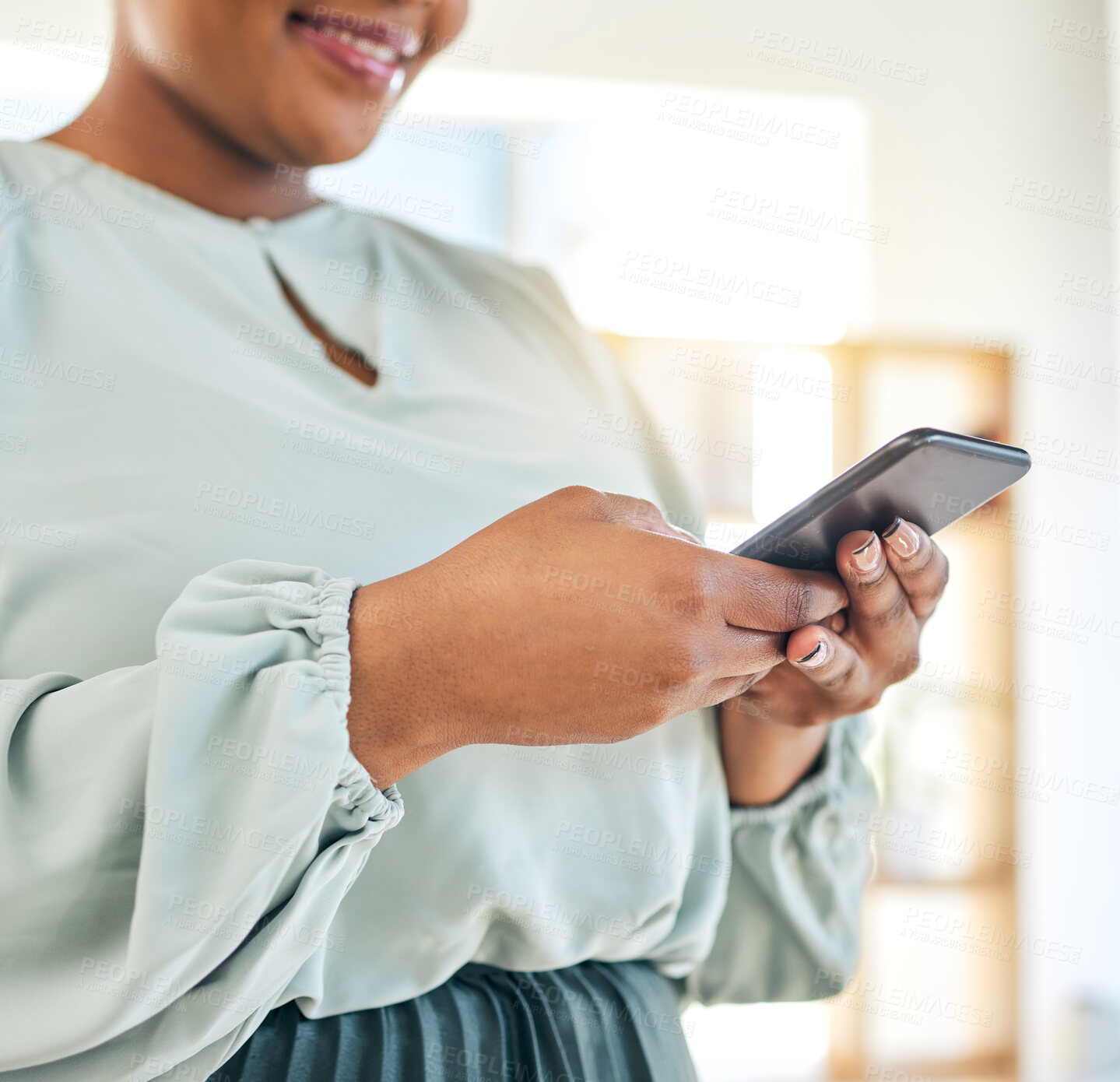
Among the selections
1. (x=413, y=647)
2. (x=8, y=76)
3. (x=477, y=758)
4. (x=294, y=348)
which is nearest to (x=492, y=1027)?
(x=477, y=758)

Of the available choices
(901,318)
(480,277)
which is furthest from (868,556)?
(901,318)

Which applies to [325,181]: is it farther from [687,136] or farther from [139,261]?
[139,261]

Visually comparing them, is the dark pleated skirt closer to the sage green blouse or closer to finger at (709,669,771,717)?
the sage green blouse

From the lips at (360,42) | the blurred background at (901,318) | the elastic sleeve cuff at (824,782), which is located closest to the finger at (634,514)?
the elastic sleeve cuff at (824,782)

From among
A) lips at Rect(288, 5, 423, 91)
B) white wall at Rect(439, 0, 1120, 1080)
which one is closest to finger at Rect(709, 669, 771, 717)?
lips at Rect(288, 5, 423, 91)

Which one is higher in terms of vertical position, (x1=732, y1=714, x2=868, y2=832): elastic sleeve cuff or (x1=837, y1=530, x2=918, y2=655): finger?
(x1=837, y1=530, x2=918, y2=655): finger

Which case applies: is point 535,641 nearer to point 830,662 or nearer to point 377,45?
point 830,662

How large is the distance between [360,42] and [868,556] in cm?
49

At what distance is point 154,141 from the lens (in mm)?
707

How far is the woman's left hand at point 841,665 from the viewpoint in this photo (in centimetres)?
50

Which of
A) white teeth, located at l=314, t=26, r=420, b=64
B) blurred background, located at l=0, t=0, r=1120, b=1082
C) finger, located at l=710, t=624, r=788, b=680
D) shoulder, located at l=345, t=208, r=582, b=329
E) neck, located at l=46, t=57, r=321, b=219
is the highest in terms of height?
white teeth, located at l=314, t=26, r=420, b=64

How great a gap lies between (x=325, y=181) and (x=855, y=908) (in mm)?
1856

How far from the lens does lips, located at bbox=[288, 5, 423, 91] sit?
66 centimetres

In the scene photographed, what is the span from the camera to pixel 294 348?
66 centimetres
